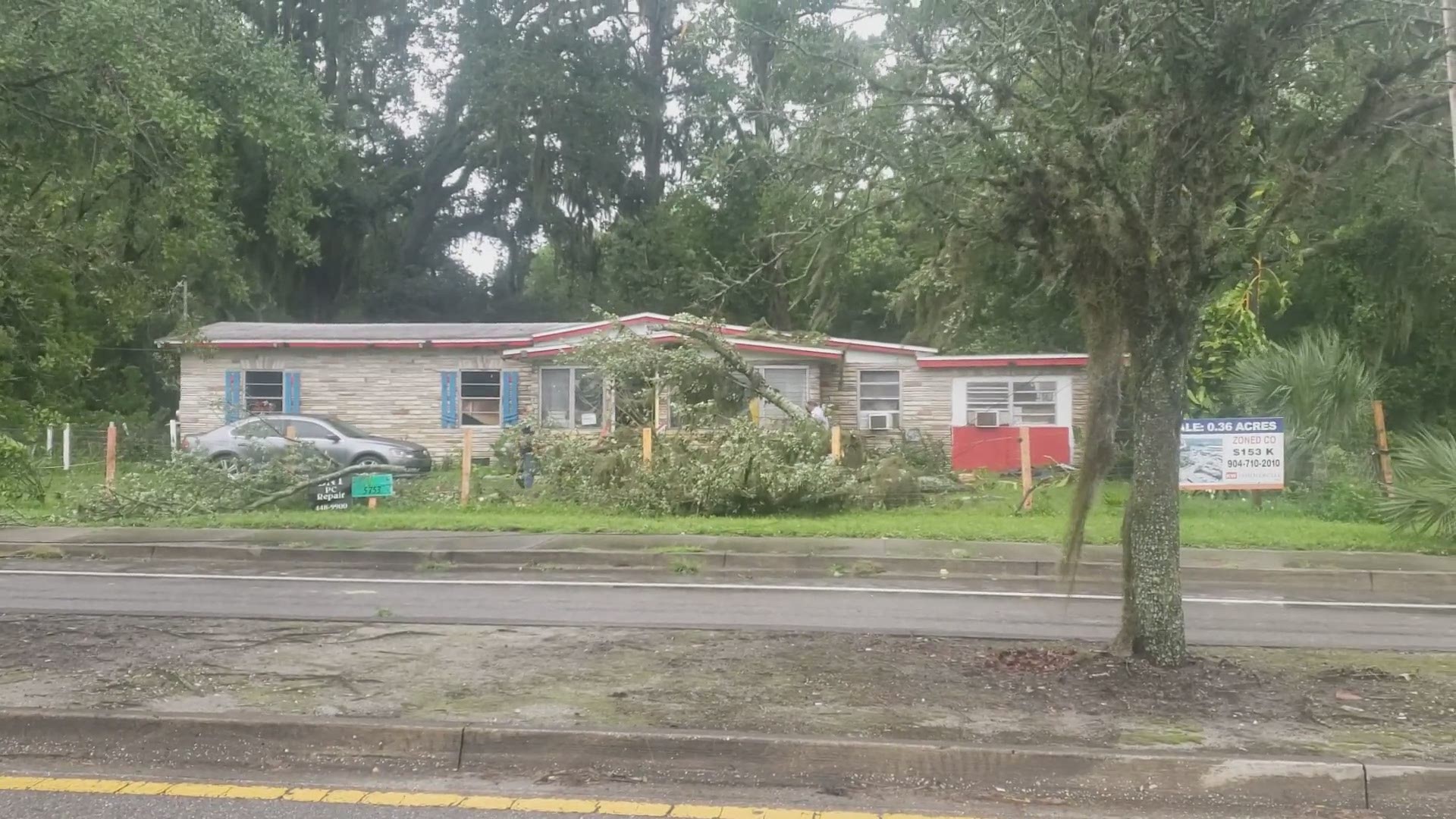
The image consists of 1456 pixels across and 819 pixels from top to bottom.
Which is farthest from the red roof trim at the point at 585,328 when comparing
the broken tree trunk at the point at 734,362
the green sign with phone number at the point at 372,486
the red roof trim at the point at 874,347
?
the green sign with phone number at the point at 372,486

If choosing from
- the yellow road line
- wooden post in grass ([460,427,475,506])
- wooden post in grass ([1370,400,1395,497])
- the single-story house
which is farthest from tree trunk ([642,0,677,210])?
the yellow road line

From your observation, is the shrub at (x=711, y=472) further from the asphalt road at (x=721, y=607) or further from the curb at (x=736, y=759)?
the curb at (x=736, y=759)

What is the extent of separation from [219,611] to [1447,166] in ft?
32.0

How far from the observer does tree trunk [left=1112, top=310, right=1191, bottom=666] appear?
22.0 ft

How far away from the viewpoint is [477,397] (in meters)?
26.5

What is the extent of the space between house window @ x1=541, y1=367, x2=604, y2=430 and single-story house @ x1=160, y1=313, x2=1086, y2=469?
26mm

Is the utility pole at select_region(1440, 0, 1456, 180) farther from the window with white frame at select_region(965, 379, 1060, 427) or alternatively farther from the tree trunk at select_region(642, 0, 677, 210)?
the tree trunk at select_region(642, 0, 677, 210)

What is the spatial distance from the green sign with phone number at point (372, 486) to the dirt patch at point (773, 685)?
31.6 feet

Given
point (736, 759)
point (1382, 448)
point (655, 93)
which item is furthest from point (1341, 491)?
point (655, 93)

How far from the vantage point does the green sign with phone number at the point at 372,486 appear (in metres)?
18.3

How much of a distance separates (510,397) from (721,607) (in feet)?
53.6

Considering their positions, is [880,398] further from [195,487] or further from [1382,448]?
[195,487]

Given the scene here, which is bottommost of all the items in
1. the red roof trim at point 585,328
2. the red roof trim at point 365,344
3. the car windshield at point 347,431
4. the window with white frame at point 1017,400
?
the car windshield at point 347,431

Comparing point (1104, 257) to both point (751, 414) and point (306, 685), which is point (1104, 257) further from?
point (751, 414)
